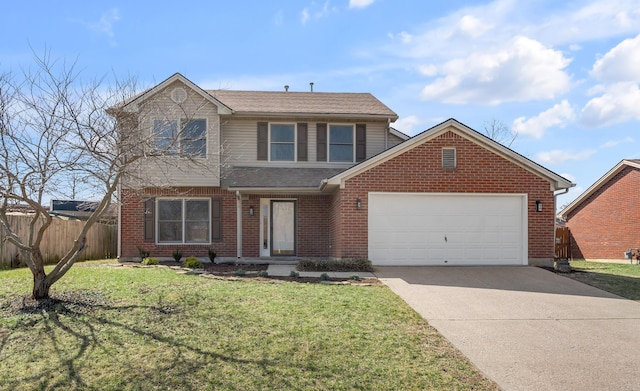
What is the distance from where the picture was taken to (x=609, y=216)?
24078mm

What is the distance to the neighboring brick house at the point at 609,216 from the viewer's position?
22.5 metres

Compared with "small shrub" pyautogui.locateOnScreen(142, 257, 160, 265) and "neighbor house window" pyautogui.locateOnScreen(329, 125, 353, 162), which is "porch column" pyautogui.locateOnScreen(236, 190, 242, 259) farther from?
"neighbor house window" pyautogui.locateOnScreen(329, 125, 353, 162)

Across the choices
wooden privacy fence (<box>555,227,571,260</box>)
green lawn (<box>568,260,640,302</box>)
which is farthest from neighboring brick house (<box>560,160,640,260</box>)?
green lawn (<box>568,260,640,302</box>)

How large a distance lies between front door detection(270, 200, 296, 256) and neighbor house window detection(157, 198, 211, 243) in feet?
7.23

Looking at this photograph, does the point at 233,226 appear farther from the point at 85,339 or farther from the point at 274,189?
the point at 85,339

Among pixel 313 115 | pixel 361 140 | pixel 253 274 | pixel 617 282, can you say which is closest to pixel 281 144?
pixel 313 115

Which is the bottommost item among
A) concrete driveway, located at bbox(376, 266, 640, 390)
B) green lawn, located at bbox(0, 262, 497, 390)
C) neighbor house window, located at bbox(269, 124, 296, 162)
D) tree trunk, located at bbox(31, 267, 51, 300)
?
concrete driveway, located at bbox(376, 266, 640, 390)

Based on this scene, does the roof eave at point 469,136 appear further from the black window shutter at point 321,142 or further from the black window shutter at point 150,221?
the black window shutter at point 150,221

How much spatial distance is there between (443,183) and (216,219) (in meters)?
7.49

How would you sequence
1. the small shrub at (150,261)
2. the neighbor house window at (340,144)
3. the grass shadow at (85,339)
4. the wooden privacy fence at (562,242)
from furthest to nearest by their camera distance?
the wooden privacy fence at (562,242) → the neighbor house window at (340,144) → the small shrub at (150,261) → the grass shadow at (85,339)

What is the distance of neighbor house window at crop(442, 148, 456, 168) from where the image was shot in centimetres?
A: 1458

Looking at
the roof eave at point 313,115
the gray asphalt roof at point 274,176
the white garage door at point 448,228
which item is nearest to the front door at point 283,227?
the gray asphalt roof at point 274,176

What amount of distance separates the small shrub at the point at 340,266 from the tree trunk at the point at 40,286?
6.65m

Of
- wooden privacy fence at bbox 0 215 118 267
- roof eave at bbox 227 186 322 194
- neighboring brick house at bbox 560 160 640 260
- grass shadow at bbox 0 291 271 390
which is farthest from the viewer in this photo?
neighboring brick house at bbox 560 160 640 260
